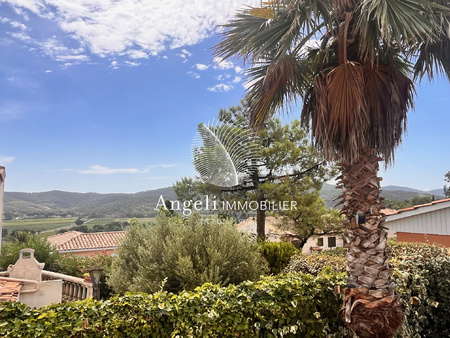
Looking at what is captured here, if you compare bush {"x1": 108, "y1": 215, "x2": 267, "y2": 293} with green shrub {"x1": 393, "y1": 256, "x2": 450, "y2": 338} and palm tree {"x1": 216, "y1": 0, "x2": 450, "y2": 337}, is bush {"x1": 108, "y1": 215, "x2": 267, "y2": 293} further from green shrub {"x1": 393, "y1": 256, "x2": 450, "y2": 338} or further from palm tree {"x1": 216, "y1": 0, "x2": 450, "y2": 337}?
green shrub {"x1": 393, "y1": 256, "x2": 450, "y2": 338}

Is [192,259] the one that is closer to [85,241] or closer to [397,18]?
[397,18]

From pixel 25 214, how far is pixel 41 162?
949 centimetres

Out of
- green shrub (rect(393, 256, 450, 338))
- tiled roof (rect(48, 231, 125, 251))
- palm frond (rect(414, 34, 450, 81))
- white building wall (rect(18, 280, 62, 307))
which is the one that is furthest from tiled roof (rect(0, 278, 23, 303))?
tiled roof (rect(48, 231, 125, 251))

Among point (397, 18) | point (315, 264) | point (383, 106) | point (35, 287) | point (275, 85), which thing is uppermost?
point (397, 18)

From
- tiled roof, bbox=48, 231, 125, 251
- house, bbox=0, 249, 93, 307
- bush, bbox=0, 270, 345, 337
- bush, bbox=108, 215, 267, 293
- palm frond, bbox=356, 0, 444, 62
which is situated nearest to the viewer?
bush, bbox=0, 270, 345, 337

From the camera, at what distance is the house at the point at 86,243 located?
19.4m

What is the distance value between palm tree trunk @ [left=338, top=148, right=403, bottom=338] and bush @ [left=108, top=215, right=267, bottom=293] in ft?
5.84

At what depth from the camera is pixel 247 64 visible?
4.22 m

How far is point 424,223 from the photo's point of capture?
9.35 m

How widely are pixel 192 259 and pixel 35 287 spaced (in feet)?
15.5

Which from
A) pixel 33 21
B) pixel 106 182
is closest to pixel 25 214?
pixel 106 182

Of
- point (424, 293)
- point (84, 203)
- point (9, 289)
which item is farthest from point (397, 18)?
point (84, 203)
